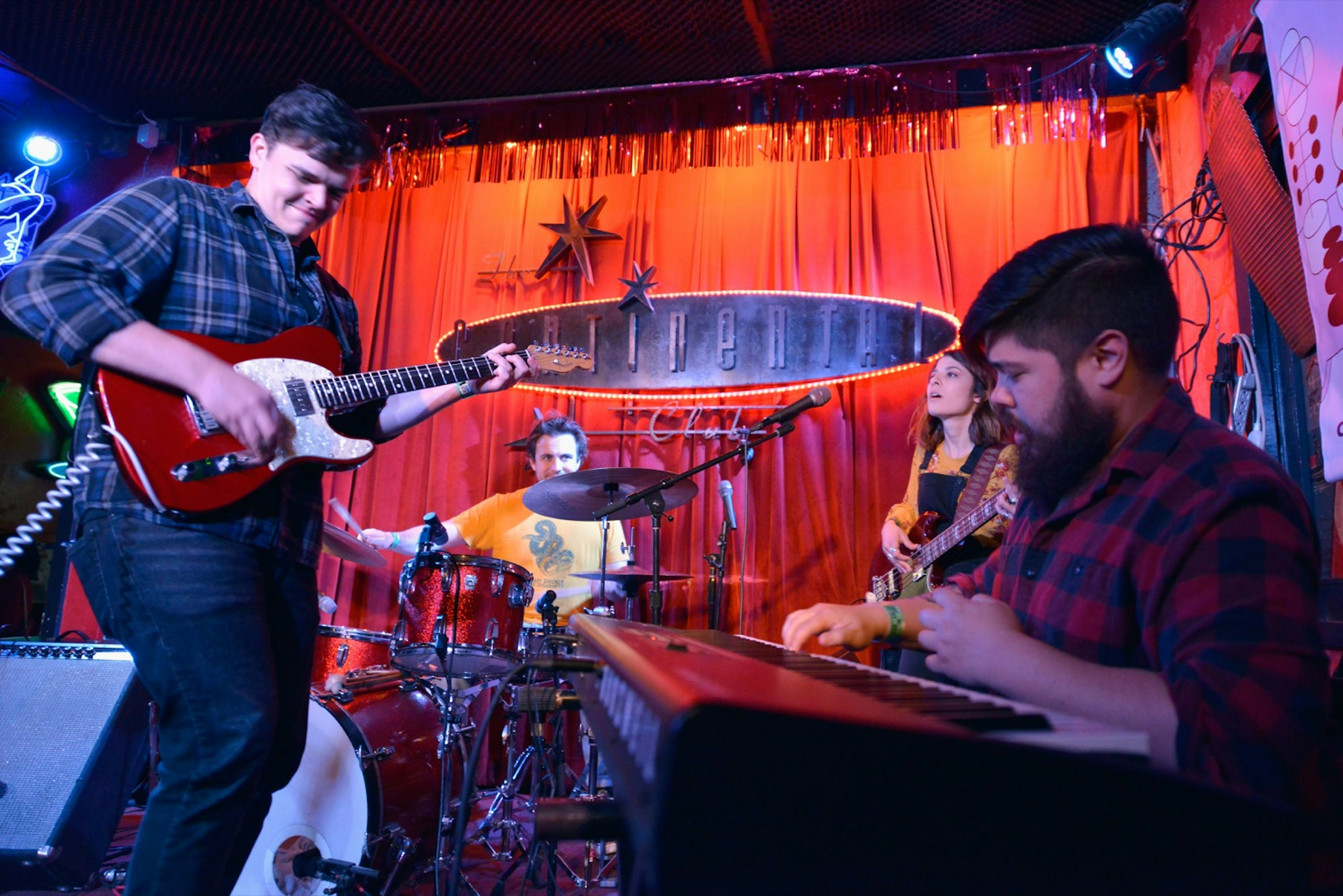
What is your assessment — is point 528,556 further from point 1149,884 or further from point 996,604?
point 1149,884

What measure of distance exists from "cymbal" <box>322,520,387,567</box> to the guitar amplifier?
3.41 ft

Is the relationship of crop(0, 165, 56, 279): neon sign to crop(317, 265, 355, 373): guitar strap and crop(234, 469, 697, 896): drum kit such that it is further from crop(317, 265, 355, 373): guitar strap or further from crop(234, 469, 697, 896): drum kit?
crop(317, 265, 355, 373): guitar strap

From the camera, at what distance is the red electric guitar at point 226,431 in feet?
5.69

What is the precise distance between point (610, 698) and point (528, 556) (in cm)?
394

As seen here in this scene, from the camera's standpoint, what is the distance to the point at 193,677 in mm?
1630

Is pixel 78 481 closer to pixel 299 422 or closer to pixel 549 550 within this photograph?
pixel 299 422

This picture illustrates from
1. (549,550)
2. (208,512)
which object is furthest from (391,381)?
(549,550)

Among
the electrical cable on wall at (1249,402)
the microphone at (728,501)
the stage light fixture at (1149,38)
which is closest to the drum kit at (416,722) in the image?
the microphone at (728,501)

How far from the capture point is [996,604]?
1.29 metres

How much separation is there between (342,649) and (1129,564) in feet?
11.9

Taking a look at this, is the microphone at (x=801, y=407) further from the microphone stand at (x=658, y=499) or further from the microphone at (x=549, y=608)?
the microphone at (x=549, y=608)

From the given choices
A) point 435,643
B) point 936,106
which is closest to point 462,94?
point 936,106

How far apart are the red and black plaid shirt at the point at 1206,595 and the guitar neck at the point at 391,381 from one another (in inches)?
63.7

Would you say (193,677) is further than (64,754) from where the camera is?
No
